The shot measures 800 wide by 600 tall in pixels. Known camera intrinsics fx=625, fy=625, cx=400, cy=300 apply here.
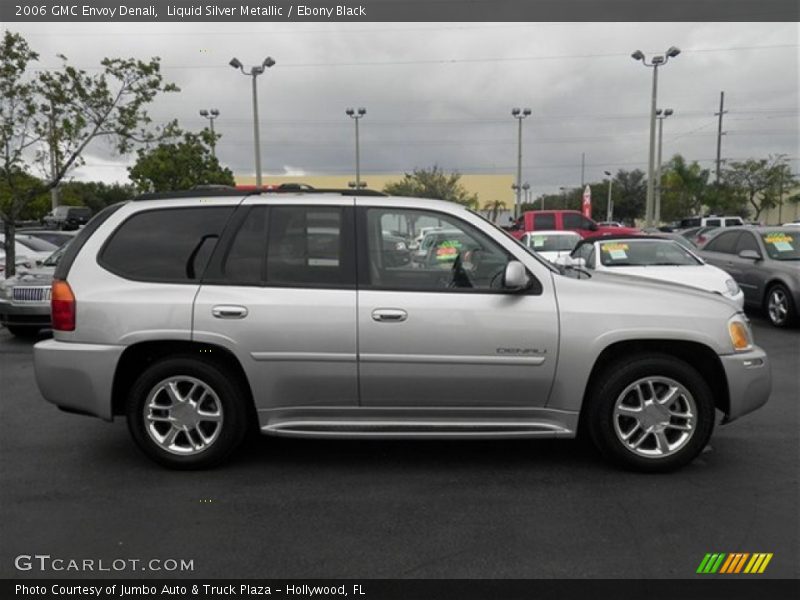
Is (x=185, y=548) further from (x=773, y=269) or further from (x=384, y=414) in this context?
(x=773, y=269)

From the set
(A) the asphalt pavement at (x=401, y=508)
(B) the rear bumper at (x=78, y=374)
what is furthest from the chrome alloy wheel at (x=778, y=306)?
(B) the rear bumper at (x=78, y=374)

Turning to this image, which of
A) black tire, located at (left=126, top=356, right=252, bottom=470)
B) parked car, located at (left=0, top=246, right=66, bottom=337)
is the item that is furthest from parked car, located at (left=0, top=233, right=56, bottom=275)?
black tire, located at (left=126, top=356, right=252, bottom=470)

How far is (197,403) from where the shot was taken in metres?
4.14

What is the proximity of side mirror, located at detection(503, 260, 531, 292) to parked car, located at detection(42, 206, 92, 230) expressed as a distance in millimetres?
42375

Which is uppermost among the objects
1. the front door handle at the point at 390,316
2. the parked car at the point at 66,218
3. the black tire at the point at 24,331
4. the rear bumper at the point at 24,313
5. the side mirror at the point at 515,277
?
the parked car at the point at 66,218

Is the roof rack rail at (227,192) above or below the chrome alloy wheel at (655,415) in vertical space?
above

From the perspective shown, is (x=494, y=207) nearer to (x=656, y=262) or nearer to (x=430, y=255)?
(x=656, y=262)

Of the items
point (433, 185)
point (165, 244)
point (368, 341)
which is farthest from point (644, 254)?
point (433, 185)

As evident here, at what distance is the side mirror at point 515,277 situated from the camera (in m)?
3.83

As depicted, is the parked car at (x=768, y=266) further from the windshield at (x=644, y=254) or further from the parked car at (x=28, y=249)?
the parked car at (x=28, y=249)

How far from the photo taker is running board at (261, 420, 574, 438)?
401 cm

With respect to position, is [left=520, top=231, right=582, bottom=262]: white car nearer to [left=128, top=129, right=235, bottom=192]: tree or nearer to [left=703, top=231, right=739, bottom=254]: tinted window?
[left=703, top=231, right=739, bottom=254]: tinted window

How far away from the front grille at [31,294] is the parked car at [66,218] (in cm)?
3546
